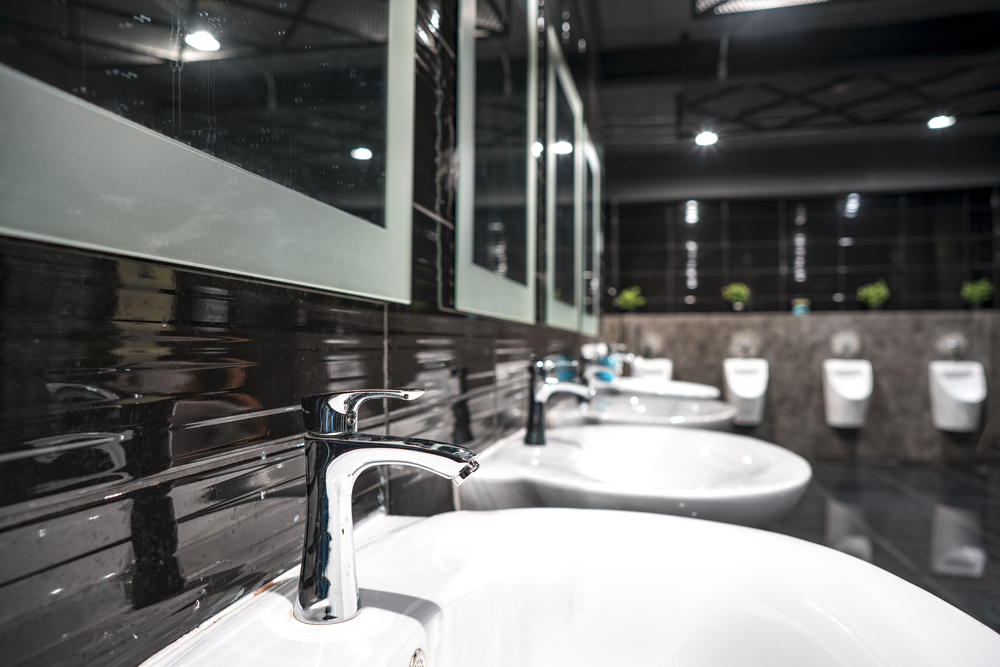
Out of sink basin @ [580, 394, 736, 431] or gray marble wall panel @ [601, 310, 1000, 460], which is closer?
sink basin @ [580, 394, 736, 431]

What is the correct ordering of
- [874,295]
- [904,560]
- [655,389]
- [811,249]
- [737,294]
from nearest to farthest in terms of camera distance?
[904,560] < [655,389] < [874,295] < [737,294] < [811,249]

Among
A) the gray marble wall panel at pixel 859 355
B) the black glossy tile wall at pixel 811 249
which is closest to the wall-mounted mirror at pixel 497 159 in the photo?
the gray marble wall panel at pixel 859 355

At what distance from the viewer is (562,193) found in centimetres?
154

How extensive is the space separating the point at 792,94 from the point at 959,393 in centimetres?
219

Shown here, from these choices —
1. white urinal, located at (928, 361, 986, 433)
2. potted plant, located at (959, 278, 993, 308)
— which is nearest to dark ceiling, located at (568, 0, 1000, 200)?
potted plant, located at (959, 278, 993, 308)

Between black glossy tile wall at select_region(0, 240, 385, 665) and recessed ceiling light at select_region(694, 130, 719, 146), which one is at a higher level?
recessed ceiling light at select_region(694, 130, 719, 146)

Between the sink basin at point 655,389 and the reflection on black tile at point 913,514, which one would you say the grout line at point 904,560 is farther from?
the sink basin at point 655,389

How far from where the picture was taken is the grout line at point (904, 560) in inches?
62.1

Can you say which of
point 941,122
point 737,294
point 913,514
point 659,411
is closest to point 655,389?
point 659,411

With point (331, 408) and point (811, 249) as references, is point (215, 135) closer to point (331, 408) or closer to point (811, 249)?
point (331, 408)

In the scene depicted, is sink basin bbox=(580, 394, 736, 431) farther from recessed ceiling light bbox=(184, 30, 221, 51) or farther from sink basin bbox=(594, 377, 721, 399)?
recessed ceiling light bbox=(184, 30, 221, 51)

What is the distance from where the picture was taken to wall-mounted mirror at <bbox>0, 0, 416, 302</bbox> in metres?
0.23

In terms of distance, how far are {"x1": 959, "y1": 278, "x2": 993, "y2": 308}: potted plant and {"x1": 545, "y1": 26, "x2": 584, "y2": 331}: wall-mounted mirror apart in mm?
3726

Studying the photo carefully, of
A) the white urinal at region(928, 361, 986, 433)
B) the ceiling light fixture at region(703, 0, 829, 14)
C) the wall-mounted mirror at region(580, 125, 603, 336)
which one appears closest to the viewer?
the wall-mounted mirror at region(580, 125, 603, 336)
